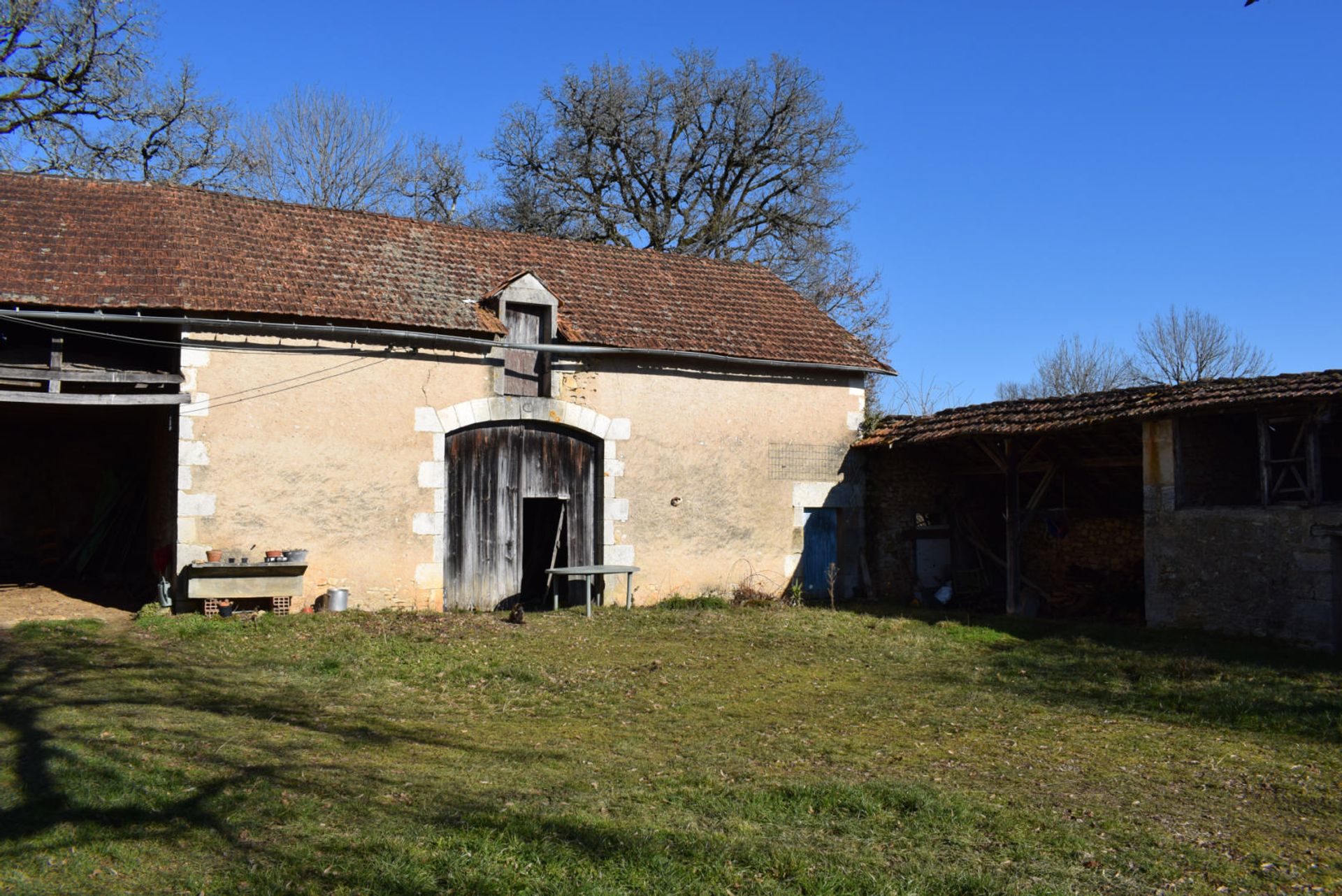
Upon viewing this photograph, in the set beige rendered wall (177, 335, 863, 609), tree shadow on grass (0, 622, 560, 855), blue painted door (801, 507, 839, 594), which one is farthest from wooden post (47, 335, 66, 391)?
blue painted door (801, 507, 839, 594)

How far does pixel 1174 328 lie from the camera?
30.4 metres

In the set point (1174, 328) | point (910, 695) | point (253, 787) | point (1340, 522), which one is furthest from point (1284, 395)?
point (1174, 328)

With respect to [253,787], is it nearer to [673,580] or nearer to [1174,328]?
[673,580]

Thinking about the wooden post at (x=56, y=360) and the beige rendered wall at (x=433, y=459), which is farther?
the beige rendered wall at (x=433, y=459)

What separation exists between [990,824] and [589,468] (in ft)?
31.5

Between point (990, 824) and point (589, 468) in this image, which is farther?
point (589, 468)

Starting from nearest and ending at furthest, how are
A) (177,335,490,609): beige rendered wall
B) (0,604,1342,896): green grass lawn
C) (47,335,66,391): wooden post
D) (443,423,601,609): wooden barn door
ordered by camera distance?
(0,604,1342,896): green grass lawn
(47,335,66,391): wooden post
(177,335,490,609): beige rendered wall
(443,423,601,609): wooden barn door

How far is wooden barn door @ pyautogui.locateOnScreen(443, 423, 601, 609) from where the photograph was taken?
13383 mm

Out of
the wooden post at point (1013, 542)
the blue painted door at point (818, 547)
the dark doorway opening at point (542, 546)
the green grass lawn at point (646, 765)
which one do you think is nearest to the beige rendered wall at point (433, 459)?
the blue painted door at point (818, 547)

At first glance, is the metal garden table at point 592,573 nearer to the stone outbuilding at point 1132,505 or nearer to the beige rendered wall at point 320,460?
the beige rendered wall at point 320,460

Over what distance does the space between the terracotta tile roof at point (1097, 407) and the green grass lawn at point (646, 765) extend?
265 centimetres

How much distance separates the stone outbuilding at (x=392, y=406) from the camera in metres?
11.9

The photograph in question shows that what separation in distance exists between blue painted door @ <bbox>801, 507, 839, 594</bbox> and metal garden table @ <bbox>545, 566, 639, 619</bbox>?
297 cm

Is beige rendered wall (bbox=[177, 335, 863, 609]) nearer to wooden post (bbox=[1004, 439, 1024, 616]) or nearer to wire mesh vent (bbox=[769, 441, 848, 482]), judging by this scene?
wire mesh vent (bbox=[769, 441, 848, 482])
